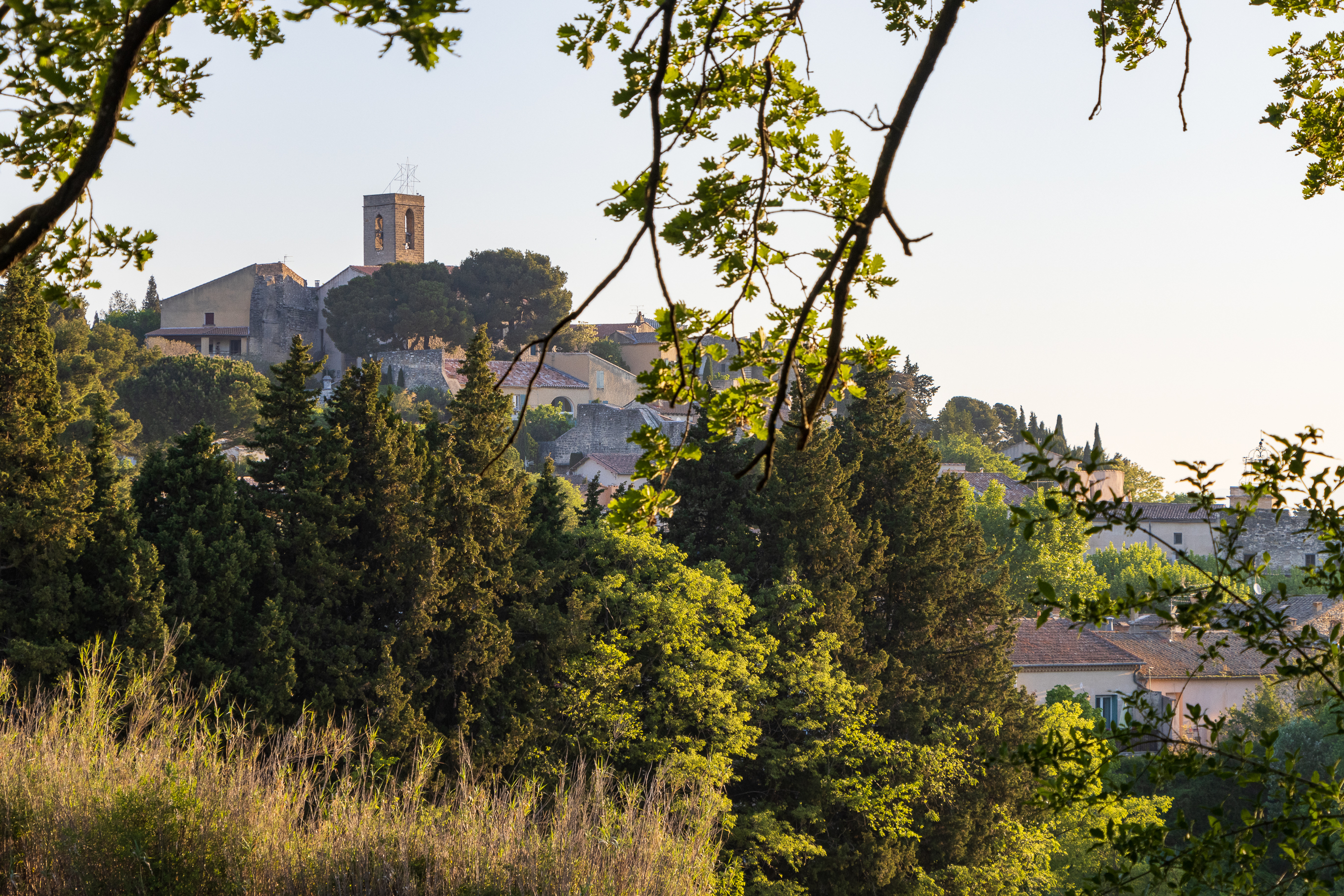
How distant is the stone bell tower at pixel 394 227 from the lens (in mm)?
86062

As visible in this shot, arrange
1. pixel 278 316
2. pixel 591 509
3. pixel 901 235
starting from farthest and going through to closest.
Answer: pixel 278 316 < pixel 591 509 < pixel 901 235

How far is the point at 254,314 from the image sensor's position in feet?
228

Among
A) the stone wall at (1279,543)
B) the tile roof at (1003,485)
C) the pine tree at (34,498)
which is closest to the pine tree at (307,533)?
→ the pine tree at (34,498)

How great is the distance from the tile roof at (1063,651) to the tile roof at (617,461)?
18.1 metres

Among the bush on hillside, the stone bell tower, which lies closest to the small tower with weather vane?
the stone bell tower

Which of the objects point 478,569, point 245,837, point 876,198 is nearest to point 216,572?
point 478,569

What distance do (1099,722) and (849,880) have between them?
17026 millimetres

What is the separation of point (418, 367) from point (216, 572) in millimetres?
44665

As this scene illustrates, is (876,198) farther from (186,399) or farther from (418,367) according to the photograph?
(418,367)

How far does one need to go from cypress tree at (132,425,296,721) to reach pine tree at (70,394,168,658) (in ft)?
1.32

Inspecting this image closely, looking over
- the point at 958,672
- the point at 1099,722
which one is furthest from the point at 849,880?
the point at 1099,722

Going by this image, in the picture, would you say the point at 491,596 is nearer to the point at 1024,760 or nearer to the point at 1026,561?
the point at 1024,760

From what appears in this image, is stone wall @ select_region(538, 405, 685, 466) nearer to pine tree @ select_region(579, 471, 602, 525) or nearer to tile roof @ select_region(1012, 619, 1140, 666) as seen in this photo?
tile roof @ select_region(1012, 619, 1140, 666)

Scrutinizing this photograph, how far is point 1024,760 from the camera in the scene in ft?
14.8
